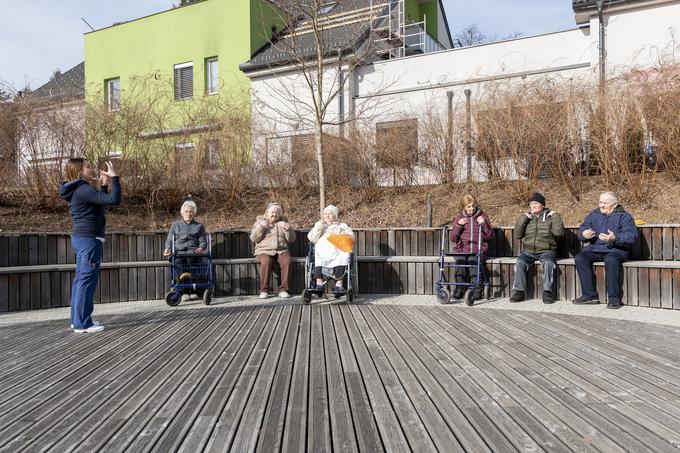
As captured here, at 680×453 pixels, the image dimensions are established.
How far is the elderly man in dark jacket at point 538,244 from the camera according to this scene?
236 inches

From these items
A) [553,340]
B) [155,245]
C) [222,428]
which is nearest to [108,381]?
[222,428]

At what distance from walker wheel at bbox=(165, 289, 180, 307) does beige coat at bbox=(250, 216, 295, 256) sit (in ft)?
3.95

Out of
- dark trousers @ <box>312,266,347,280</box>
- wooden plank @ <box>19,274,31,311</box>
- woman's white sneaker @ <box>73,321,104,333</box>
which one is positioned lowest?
woman's white sneaker @ <box>73,321,104,333</box>

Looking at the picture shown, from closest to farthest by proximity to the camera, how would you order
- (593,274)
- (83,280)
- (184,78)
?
(83,280)
(593,274)
(184,78)

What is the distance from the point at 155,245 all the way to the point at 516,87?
20.1 ft

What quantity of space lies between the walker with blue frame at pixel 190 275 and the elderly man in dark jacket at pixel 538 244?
3.59m

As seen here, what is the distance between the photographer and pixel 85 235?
4645 millimetres

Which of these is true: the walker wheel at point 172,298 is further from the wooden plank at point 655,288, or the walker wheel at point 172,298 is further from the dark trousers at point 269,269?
the wooden plank at point 655,288

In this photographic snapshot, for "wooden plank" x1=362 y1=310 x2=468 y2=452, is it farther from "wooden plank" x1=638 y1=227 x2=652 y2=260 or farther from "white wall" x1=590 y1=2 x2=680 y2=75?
"white wall" x1=590 y1=2 x2=680 y2=75

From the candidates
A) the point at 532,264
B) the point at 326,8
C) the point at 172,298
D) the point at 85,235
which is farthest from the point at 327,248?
the point at 326,8

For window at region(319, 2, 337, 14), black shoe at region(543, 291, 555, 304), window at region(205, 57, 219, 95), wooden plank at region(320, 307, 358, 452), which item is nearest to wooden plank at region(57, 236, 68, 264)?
wooden plank at region(320, 307, 358, 452)

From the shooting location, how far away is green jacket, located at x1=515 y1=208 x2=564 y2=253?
242 inches

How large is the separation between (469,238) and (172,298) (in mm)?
3576

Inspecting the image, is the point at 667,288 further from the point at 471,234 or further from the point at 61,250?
the point at 61,250
